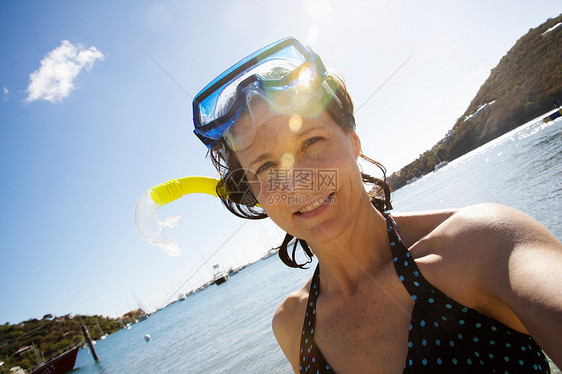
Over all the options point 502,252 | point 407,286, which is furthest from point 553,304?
point 407,286

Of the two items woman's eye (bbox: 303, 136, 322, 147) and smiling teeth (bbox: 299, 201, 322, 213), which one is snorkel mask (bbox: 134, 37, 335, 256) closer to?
woman's eye (bbox: 303, 136, 322, 147)

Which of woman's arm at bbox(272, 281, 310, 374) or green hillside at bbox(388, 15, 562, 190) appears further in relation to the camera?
green hillside at bbox(388, 15, 562, 190)

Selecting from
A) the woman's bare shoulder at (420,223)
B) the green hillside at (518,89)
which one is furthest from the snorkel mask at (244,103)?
the green hillside at (518,89)

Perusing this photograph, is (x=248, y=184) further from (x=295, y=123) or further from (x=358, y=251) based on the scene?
(x=358, y=251)

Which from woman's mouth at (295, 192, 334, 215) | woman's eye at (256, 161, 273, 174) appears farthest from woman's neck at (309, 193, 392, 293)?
woman's eye at (256, 161, 273, 174)

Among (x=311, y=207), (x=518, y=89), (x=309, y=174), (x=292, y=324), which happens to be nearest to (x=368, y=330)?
(x=292, y=324)

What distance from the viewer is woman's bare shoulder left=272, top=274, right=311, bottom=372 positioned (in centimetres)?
198

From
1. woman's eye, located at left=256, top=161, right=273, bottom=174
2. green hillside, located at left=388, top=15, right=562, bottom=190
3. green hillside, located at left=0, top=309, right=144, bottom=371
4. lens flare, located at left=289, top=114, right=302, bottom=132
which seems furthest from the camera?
green hillside, located at left=0, top=309, right=144, bottom=371

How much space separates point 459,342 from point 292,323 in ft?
3.85

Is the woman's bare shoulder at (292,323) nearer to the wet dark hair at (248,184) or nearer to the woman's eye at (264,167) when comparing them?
the wet dark hair at (248,184)

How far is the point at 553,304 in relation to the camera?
891 millimetres

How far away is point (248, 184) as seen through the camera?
1953mm

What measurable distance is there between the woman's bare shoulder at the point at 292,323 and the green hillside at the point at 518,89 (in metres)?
60.0

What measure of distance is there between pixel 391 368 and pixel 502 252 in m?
0.80
